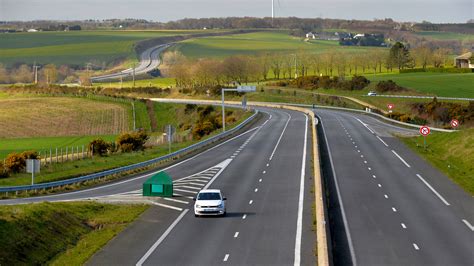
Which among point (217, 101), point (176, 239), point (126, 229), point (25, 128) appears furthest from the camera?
point (217, 101)

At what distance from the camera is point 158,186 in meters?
43.8

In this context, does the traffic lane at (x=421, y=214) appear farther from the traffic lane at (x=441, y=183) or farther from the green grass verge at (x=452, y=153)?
the green grass verge at (x=452, y=153)

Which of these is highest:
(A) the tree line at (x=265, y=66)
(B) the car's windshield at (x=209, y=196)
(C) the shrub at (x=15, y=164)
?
(A) the tree line at (x=265, y=66)

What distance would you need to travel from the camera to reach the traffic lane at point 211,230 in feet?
96.7

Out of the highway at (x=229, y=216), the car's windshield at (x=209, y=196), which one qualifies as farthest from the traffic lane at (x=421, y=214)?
the car's windshield at (x=209, y=196)

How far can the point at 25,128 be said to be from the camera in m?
103

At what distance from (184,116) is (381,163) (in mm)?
63748

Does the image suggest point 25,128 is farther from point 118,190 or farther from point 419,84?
point 419,84

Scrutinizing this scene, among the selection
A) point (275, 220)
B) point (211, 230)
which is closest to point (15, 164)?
point (275, 220)

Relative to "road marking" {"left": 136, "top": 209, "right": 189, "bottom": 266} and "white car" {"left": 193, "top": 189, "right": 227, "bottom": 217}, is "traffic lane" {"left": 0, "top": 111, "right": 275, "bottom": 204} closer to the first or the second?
"road marking" {"left": 136, "top": 209, "right": 189, "bottom": 266}

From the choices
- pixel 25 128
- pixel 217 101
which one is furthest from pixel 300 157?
pixel 217 101

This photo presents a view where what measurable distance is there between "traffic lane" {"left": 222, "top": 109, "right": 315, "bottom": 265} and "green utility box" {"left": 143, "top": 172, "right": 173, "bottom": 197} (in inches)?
159

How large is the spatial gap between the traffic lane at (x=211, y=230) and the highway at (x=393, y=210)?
4.22 metres

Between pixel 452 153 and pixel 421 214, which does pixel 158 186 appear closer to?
pixel 421 214
